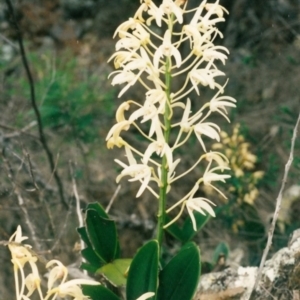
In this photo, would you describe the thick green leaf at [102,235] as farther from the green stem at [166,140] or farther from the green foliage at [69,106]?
the green foliage at [69,106]

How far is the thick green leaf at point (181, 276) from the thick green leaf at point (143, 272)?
7 cm

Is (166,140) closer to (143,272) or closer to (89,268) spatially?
(143,272)

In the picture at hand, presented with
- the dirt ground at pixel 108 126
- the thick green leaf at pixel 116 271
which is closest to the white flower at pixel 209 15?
the thick green leaf at pixel 116 271

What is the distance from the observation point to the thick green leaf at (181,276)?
1.61m

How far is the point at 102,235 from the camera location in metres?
1.76

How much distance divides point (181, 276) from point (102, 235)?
277mm

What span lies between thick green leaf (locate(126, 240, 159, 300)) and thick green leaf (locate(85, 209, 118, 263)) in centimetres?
19

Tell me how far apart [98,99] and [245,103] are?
3.84 ft

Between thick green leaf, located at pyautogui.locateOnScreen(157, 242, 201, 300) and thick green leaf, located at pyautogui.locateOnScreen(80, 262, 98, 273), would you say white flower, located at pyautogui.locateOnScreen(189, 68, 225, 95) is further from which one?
thick green leaf, located at pyautogui.locateOnScreen(80, 262, 98, 273)

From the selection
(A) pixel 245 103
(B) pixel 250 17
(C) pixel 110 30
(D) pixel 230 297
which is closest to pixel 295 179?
(A) pixel 245 103

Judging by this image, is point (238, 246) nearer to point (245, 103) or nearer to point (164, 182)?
point (245, 103)

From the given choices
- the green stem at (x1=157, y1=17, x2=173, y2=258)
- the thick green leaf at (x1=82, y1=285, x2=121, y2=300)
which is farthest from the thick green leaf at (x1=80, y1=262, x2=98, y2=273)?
the green stem at (x1=157, y1=17, x2=173, y2=258)

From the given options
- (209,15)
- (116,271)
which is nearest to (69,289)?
(116,271)

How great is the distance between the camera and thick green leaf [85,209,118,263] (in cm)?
174
